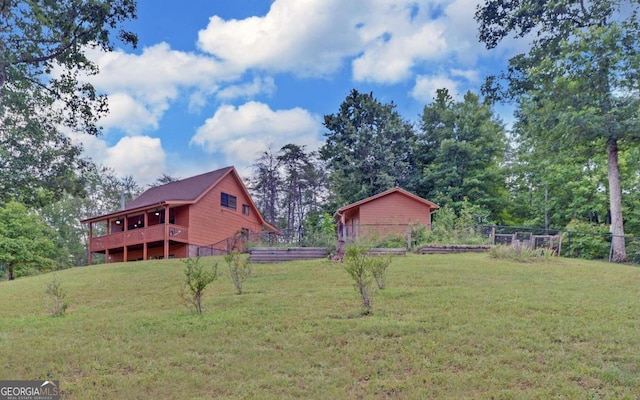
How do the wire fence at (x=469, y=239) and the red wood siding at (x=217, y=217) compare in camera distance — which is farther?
the red wood siding at (x=217, y=217)

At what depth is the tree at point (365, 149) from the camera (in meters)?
29.5

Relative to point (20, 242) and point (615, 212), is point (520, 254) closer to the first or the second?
point (615, 212)

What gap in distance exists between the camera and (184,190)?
23.5 m

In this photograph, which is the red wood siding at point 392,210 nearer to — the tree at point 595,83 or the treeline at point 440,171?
the treeline at point 440,171

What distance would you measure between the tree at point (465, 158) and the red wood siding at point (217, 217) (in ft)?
39.7

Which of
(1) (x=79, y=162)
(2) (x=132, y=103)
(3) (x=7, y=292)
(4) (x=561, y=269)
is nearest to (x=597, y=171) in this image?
(4) (x=561, y=269)

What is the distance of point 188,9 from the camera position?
554 inches

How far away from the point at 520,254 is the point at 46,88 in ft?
45.4

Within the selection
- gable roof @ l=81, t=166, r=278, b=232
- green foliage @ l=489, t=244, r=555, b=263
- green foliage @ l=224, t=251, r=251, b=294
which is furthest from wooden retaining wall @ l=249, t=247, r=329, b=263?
gable roof @ l=81, t=166, r=278, b=232

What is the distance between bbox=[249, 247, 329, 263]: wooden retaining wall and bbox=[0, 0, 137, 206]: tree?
6.30 metres

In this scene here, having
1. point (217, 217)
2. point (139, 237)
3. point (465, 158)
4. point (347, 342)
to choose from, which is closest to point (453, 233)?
point (465, 158)

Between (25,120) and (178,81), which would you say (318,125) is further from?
(25,120)

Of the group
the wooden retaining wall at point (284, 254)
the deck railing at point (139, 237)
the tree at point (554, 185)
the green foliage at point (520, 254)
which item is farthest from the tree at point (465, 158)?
the deck railing at point (139, 237)

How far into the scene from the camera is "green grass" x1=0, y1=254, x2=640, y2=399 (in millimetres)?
4492
